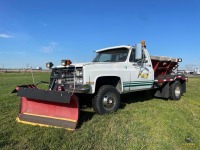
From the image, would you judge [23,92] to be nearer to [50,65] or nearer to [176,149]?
[50,65]

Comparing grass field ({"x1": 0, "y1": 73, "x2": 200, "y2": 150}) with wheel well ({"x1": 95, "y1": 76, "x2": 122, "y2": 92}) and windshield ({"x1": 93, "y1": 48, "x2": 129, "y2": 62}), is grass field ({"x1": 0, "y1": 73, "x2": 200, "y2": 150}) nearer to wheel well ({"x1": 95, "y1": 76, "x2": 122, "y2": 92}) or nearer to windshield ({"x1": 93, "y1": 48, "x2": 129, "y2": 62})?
wheel well ({"x1": 95, "y1": 76, "x2": 122, "y2": 92})

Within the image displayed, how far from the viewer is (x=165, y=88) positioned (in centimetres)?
963

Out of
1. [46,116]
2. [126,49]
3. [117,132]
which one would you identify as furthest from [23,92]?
[126,49]

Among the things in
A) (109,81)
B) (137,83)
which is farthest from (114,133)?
(137,83)

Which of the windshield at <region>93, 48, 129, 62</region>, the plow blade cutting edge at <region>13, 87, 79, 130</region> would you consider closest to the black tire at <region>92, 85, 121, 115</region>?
the plow blade cutting edge at <region>13, 87, 79, 130</region>

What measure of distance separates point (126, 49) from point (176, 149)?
164 inches

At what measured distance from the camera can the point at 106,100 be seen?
21.8 ft

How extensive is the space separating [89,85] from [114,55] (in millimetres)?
2284

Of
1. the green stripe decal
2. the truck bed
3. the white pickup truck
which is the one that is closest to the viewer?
the white pickup truck

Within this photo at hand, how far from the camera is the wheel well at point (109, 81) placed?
6.86m

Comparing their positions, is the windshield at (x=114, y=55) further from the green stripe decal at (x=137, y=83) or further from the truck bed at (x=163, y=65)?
the truck bed at (x=163, y=65)

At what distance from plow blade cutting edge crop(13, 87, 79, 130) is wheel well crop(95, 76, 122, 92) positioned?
1334 millimetres

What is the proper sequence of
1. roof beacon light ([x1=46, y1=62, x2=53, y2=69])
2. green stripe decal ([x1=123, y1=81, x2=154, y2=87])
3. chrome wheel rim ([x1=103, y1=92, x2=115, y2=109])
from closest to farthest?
chrome wheel rim ([x1=103, y1=92, x2=115, y2=109]) < roof beacon light ([x1=46, y1=62, x2=53, y2=69]) < green stripe decal ([x1=123, y1=81, x2=154, y2=87])

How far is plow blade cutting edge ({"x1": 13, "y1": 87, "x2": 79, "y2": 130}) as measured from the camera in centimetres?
534
